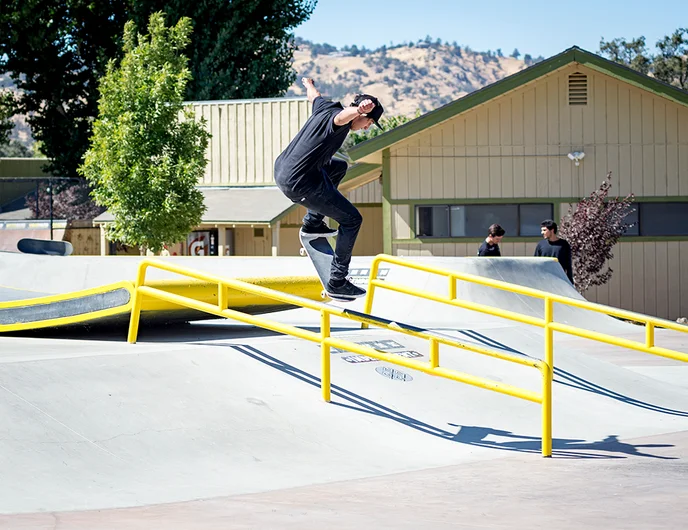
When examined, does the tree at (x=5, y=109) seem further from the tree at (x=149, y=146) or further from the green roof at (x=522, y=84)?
the green roof at (x=522, y=84)

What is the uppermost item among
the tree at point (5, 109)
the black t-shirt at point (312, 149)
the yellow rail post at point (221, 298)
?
the tree at point (5, 109)

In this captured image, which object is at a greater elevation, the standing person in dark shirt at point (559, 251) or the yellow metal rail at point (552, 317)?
the standing person in dark shirt at point (559, 251)

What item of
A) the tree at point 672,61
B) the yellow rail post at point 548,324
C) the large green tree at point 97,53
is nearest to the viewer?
the yellow rail post at point 548,324

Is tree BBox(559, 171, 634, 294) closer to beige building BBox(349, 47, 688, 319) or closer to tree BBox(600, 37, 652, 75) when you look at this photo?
beige building BBox(349, 47, 688, 319)

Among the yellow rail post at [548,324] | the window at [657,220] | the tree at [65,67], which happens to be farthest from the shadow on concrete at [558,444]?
the tree at [65,67]

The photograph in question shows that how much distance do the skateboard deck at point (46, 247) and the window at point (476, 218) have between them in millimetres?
8982

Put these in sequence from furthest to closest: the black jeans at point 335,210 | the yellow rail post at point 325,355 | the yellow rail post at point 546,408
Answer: the yellow rail post at point 325,355 → the black jeans at point 335,210 → the yellow rail post at point 546,408

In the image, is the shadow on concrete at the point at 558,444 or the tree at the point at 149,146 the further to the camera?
the tree at the point at 149,146

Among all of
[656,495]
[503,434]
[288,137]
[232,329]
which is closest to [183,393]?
[503,434]

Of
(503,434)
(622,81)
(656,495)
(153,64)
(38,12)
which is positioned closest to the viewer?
(656,495)

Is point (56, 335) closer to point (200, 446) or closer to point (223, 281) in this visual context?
point (223, 281)

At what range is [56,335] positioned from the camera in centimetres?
1123

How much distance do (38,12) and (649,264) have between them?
1299 inches

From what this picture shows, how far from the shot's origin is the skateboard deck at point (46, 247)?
1919cm
